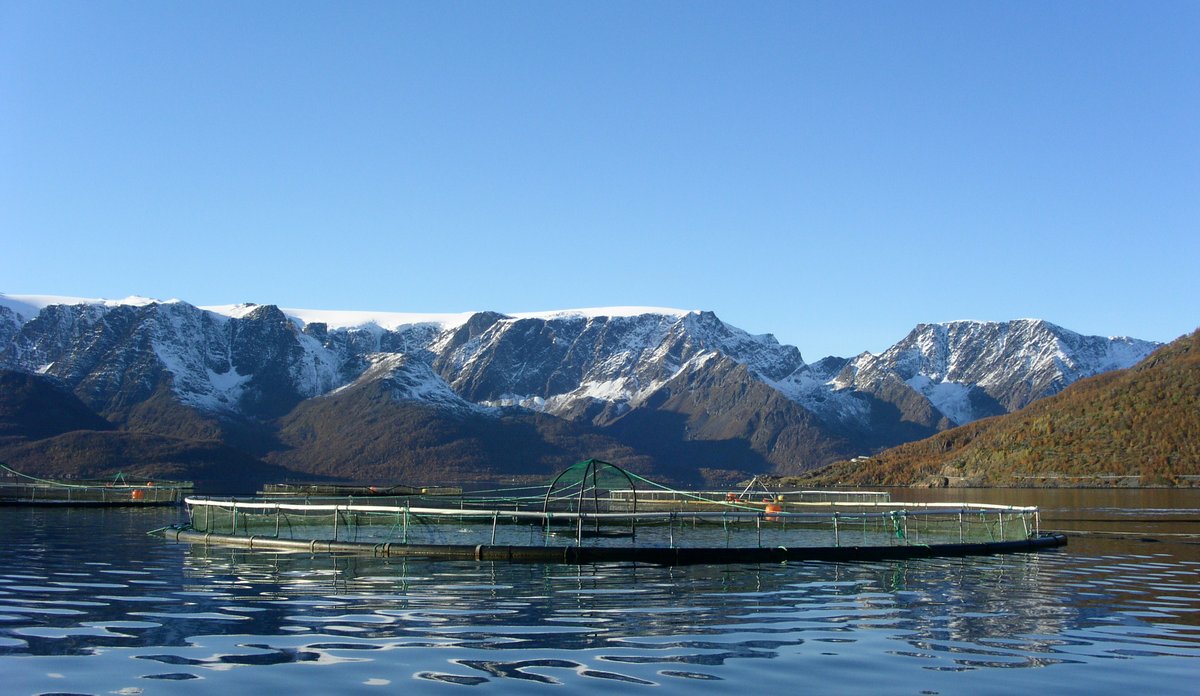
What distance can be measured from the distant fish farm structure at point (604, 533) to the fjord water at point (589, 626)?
193 cm

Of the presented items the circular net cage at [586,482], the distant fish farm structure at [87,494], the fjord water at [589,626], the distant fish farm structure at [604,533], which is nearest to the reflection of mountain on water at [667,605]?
the fjord water at [589,626]

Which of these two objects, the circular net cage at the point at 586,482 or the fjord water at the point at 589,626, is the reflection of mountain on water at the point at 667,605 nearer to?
the fjord water at the point at 589,626

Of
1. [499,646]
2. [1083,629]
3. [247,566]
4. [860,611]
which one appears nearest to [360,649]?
[499,646]

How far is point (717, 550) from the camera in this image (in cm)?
4191

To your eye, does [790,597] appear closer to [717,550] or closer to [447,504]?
[717,550]

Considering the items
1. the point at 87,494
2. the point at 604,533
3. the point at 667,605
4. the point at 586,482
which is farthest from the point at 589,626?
the point at 87,494

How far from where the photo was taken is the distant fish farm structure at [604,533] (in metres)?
41.8

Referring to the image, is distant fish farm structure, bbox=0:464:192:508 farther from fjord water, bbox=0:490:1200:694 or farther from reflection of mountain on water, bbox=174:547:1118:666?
reflection of mountain on water, bbox=174:547:1118:666

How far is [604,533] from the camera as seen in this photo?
5475 centimetres

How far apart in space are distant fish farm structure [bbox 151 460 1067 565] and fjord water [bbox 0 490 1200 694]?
1934mm

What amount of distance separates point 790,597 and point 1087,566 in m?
16.5

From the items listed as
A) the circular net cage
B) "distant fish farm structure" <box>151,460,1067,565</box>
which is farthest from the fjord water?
the circular net cage

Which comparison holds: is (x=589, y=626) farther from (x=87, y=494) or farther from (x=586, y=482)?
(x=87, y=494)

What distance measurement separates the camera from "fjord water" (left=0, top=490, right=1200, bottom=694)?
19.5 m
